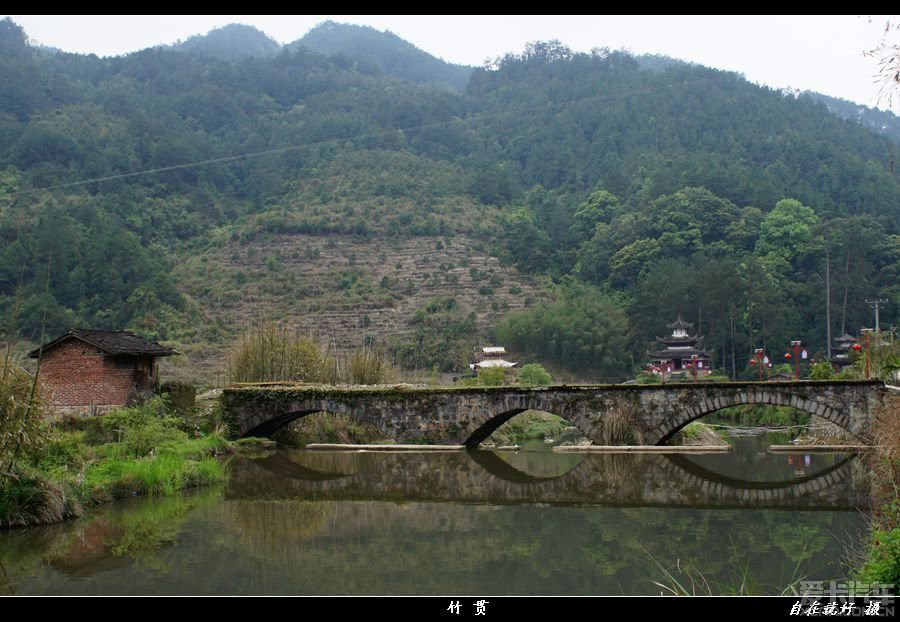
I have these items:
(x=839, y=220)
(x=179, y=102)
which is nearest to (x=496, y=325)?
(x=839, y=220)

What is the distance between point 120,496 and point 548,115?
3328 inches

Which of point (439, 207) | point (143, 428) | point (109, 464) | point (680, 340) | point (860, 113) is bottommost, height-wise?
point (109, 464)

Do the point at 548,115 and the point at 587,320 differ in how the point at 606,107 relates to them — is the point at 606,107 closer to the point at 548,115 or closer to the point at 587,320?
the point at 548,115

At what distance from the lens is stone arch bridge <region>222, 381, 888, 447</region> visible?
74.1 feet

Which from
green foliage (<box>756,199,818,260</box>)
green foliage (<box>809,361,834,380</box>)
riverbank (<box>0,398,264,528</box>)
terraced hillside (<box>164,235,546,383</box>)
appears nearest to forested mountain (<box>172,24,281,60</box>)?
terraced hillside (<box>164,235,546,383</box>)

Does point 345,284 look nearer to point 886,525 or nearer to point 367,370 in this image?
point 367,370

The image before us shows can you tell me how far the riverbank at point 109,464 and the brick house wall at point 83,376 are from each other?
1.26 metres

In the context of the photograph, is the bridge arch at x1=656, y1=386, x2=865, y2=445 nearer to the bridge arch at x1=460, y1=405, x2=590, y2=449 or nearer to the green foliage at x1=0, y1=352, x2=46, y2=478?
the bridge arch at x1=460, y1=405, x2=590, y2=449

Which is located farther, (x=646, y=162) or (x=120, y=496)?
(x=646, y=162)

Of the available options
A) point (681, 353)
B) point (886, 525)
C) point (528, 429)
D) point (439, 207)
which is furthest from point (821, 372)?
point (439, 207)

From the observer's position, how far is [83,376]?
2275 cm

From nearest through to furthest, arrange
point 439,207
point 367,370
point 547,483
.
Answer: point 547,483
point 367,370
point 439,207

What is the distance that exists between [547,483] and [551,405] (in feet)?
17.8

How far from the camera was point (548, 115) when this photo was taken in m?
95.8
